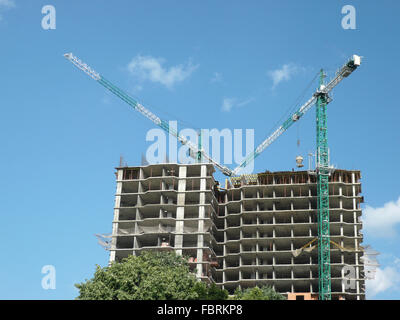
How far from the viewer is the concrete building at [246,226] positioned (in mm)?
145375

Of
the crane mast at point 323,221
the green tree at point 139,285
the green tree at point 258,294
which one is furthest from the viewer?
the crane mast at point 323,221

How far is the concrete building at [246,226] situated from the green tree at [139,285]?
41.0 metres

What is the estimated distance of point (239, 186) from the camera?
16400 centimetres

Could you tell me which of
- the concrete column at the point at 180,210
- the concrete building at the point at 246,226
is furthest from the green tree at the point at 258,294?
the concrete column at the point at 180,210

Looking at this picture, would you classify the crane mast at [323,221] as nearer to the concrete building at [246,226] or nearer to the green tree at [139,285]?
the concrete building at [246,226]

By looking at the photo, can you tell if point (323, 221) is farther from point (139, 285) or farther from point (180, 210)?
point (139, 285)

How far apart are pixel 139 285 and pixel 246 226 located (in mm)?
57600

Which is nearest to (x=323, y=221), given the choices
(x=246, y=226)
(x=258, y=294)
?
(x=246, y=226)

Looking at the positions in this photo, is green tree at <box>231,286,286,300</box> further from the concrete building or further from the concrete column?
the concrete column

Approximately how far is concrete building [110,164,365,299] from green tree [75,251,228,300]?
135 feet

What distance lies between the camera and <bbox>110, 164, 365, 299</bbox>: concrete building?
477 feet

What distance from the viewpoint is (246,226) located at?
150m
